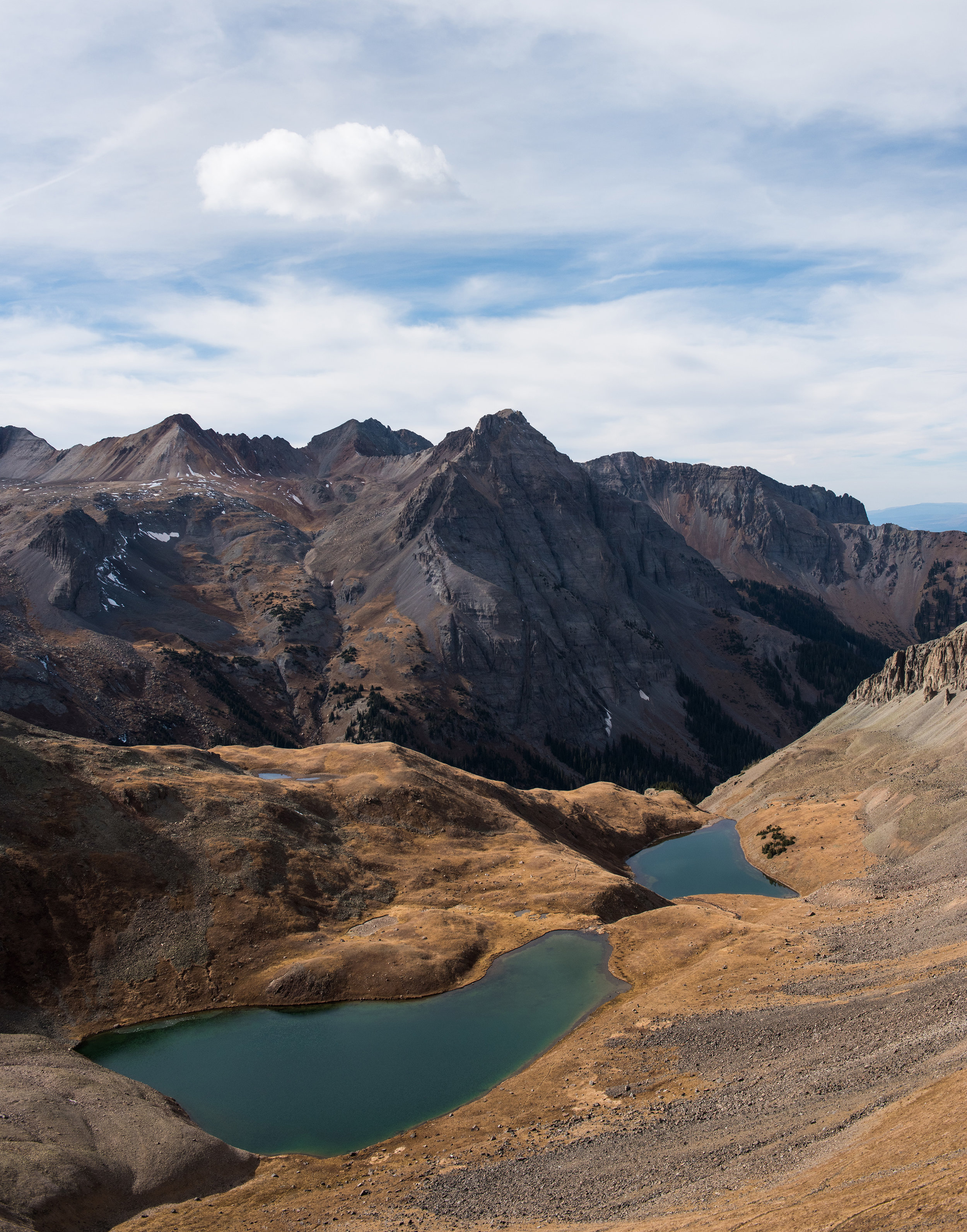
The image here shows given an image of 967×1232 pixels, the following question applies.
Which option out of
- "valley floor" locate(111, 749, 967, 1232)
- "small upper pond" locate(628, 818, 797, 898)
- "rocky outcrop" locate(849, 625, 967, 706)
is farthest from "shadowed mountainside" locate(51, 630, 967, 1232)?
"rocky outcrop" locate(849, 625, 967, 706)

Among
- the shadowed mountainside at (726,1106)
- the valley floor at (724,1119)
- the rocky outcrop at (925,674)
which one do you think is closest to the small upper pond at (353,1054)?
the shadowed mountainside at (726,1106)

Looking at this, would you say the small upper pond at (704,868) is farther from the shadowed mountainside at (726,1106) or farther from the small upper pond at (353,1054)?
the small upper pond at (353,1054)

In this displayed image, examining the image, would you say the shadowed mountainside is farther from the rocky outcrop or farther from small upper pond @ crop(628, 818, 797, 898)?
A: the rocky outcrop

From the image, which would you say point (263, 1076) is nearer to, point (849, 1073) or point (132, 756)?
point (849, 1073)

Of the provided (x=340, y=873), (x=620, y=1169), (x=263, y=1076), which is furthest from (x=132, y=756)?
(x=620, y=1169)

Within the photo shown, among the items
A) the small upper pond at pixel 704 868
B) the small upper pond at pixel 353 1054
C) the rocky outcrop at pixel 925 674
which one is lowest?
the small upper pond at pixel 704 868

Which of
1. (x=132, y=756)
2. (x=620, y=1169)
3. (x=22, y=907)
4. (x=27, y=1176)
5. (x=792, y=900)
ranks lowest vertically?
(x=792, y=900)
